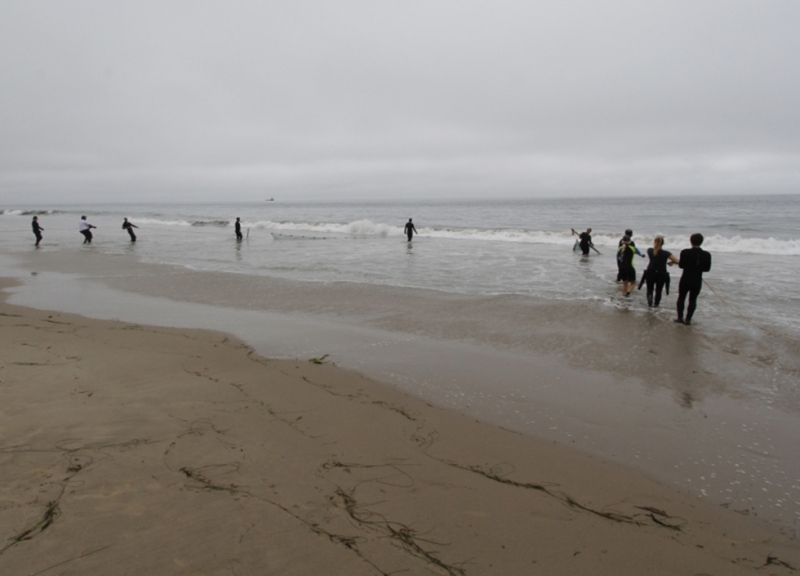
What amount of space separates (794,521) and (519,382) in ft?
9.81

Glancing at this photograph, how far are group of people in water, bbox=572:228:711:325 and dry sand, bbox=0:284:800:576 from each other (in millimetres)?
6421

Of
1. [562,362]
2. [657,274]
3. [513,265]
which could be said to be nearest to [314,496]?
[562,362]

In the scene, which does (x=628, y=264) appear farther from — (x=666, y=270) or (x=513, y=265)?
(x=513, y=265)

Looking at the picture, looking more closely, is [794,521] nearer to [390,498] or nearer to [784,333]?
[390,498]

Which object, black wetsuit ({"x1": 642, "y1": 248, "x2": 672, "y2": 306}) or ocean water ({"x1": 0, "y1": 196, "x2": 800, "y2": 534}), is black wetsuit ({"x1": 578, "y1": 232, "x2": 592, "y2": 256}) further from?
black wetsuit ({"x1": 642, "y1": 248, "x2": 672, "y2": 306})

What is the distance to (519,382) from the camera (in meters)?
6.00

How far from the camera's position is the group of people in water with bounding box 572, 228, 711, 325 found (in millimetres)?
8789

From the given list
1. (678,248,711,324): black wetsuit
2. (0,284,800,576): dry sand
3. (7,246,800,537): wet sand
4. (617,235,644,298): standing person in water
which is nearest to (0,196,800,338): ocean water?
(617,235,644,298): standing person in water

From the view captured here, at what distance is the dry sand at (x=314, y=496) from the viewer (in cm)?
268

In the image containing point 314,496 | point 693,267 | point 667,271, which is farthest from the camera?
point 667,271

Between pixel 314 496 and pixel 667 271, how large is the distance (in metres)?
10.4

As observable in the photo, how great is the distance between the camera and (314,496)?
3256 millimetres

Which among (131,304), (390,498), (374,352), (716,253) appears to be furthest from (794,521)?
(716,253)

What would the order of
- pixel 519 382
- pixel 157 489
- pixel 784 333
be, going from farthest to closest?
1. pixel 784 333
2. pixel 519 382
3. pixel 157 489
